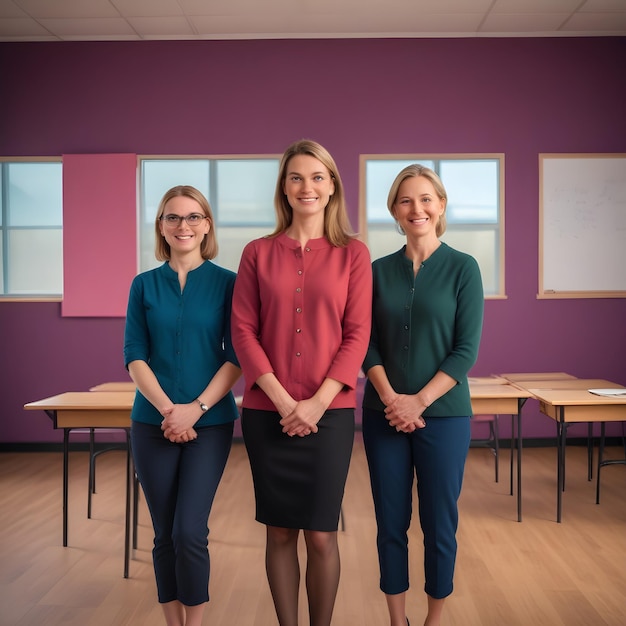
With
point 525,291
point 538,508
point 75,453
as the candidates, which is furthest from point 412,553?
point 75,453

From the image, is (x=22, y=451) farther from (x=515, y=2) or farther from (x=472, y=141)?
(x=515, y=2)

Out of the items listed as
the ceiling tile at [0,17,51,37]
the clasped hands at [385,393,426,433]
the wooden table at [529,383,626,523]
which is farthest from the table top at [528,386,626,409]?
the ceiling tile at [0,17,51,37]

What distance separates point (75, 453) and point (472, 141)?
14.1 feet

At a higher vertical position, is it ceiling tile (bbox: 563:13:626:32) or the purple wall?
ceiling tile (bbox: 563:13:626:32)

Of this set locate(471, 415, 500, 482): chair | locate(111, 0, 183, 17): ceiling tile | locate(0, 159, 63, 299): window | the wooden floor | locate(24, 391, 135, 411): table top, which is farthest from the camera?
locate(0, 159, 63, 299): window

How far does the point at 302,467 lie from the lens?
1810 millimetres

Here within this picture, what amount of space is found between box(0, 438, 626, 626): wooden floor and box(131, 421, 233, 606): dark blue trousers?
1.72ft

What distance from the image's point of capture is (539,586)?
8.54ft

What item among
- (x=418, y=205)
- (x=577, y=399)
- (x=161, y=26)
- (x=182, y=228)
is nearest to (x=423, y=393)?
(x=418, y=205)

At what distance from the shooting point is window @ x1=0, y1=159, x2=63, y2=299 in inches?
213

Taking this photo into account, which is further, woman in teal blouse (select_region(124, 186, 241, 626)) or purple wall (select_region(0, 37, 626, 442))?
purple wall (select_region(0, 37, 626, 442))

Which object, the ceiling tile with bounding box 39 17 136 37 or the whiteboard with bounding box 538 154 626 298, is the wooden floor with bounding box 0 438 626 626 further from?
the ceiling tile with bounding box 39 17 136 37

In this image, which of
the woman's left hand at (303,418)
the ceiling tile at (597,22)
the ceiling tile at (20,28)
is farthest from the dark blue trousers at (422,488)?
the ceiling tile at (20,28)

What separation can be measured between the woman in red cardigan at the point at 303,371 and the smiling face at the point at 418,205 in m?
0.22
